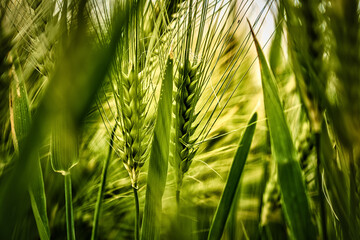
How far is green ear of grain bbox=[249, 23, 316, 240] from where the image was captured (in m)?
0.28

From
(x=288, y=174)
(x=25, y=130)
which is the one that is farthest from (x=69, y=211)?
(x=288, y=174)

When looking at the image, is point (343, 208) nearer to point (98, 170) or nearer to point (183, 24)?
point (183, 24)

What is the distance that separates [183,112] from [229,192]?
0.31 ft

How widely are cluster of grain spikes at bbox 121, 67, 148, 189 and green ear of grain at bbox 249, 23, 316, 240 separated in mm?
126

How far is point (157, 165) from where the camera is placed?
11.8 inches

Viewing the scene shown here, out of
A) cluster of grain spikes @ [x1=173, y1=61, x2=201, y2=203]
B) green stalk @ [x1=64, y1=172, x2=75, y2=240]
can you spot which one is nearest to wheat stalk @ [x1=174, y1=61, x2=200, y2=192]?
cluster of grain spikes @ [x1=173, y1=61, x2=201, y2=203]

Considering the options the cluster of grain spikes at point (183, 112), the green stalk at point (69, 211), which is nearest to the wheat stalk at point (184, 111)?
the cluster of grain spikes at point (183, 112)

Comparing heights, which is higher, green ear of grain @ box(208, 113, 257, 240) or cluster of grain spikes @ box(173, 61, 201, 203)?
cluster of grain spikes @ box(173, 61, 201, 203)

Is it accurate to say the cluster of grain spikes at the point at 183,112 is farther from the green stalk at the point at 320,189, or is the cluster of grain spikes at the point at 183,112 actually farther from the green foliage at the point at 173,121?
the green stalk at the point at 320,189

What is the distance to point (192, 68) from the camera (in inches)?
12.9

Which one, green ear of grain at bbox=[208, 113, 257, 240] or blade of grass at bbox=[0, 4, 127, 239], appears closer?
blade of grass at bbox=[0, 4, 127, 239]

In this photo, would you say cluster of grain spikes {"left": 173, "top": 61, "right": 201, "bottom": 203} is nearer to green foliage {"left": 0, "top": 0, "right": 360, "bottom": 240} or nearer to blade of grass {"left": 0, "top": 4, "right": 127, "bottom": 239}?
green foliage {"left": 0, "top": 0, "right": 360, "bottom": 240}

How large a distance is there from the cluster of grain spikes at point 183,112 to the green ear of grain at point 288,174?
0.25ft

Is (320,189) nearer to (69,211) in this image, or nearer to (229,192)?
(229,192)
